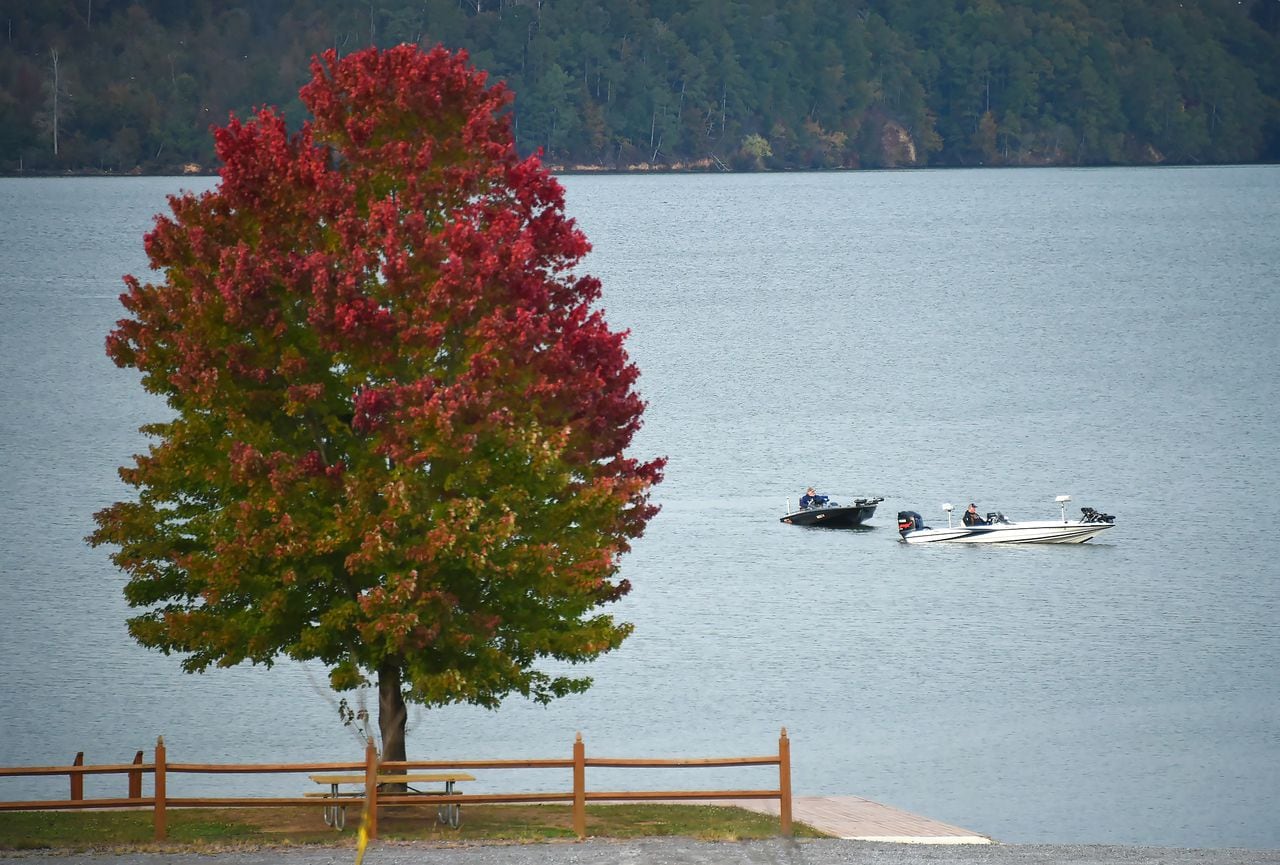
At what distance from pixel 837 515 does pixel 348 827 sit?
1971 inches

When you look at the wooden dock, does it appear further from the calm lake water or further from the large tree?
the large tree

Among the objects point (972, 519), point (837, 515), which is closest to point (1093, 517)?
point (972, 519)

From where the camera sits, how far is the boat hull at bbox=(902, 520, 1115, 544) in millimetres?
72188

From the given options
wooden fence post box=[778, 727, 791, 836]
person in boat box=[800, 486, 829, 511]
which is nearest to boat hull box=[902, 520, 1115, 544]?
person in boat box=[800, 486, 829, 511]

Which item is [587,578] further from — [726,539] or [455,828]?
[726,539]

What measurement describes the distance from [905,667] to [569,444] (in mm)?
27786

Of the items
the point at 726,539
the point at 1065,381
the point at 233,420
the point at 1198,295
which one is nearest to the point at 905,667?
the point at 726,539

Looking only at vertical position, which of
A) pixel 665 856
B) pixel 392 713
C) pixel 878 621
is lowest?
pixel 665 856

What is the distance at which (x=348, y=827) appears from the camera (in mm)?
27469

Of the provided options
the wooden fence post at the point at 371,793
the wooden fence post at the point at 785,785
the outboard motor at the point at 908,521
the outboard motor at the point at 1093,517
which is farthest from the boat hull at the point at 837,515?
the wooden fence post at the point at 371,793

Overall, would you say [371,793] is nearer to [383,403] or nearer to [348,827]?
[348,827]

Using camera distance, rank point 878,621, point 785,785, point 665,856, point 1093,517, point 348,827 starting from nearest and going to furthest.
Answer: point 665,856 → point 785,785 → point 348,827 → point 878,621 → point 1093,517

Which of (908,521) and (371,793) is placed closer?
(371,793)

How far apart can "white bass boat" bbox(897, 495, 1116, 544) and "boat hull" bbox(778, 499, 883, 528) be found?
296cm
